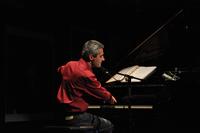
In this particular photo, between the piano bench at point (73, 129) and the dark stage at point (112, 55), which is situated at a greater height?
the dark stage at point (112, 55)

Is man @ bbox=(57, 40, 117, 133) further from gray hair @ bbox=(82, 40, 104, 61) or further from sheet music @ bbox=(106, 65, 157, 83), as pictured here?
sheet music @ bbox=(106, 65, 157, 83)

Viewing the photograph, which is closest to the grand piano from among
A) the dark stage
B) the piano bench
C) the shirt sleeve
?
the dark stage

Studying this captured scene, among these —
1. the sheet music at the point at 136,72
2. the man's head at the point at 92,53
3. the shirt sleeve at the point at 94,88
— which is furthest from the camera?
the sheet music at the point at 136,72

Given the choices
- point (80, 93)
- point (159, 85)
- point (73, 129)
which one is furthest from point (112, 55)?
point (73, 129)

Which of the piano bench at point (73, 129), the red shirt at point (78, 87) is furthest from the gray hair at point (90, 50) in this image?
the piano bench at point (73, 129)

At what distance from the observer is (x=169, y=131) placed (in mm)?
4309

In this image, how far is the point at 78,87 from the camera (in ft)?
13.3

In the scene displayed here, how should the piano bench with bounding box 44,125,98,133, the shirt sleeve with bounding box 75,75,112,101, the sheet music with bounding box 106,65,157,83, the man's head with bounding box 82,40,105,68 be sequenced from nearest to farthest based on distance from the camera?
the piano bench with bounding box 44,125,98,133 < the shirt sleeve with bounding box 75,75,112,101 < the man's head with bounding box 82,40,105,68 < the sheet music with bounding box 106,65,157,83

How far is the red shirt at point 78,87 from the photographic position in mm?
4012

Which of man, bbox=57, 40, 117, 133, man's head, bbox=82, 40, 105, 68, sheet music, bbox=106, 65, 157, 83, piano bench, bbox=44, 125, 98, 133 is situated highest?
man's head, bbox=82, 40, 105, 68

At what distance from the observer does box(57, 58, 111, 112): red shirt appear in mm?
4012

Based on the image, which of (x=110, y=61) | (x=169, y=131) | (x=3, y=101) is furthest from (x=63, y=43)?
(x=169, y=131)

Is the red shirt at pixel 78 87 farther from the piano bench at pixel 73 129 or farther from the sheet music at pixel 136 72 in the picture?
the sheet music at pixel 136 72

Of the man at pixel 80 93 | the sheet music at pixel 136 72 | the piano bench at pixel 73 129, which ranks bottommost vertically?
the piano bench at pixel 73 129
